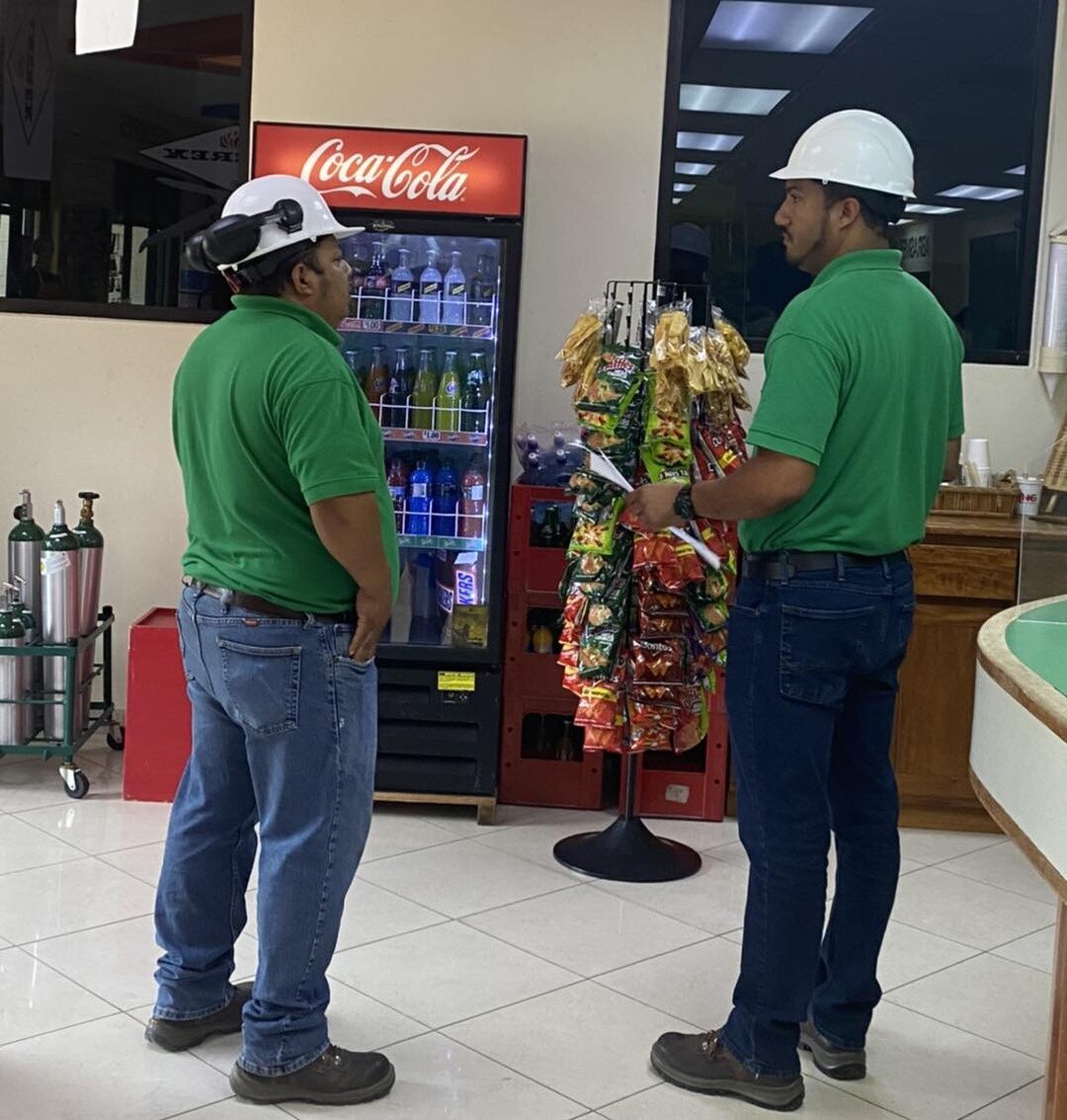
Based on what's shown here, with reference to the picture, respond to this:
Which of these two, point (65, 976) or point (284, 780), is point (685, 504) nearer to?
point (284, 780)

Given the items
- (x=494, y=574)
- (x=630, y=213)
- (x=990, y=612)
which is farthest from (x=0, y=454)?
(x=990, y=612)

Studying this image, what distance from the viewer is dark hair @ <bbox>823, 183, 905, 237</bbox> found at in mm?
2881

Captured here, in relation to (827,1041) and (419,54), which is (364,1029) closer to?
(827,1041)

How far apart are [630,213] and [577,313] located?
1.34 ft

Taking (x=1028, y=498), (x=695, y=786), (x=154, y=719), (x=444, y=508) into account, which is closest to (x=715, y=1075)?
(x=695, y=786)

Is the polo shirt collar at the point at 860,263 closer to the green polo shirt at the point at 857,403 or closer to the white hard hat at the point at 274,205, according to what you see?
the green polo shirt at the point at 857,403

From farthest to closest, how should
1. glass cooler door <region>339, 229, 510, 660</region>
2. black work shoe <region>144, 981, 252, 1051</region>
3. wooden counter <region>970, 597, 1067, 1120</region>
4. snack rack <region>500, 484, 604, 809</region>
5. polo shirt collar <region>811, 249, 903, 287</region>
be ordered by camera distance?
snack rack <region>500, 484, 604, 809</region> → glass cooler door <region>339, 229, 510, 660</region> → black work shoe <region>144, 981, 252, 1051</region> → polo shirt collar <region>811, 249, 903, 287</region> → wooden counter <region>970, 597, 1067, 1120</region>

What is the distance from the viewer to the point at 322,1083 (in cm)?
284

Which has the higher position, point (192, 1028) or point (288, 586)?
point (288, 586)

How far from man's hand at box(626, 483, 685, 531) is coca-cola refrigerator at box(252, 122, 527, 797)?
1614 millimetres

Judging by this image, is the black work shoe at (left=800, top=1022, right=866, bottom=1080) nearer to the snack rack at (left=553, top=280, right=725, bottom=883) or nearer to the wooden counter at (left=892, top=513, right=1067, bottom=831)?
the snack rack at (left=553, top=280, right=725, bottom=883)

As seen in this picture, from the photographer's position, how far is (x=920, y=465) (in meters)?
2.89

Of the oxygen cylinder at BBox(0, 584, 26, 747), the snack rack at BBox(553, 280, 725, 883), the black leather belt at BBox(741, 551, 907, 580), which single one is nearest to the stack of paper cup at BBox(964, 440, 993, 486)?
the snack rack at BBox(553, 280, 725, 883)

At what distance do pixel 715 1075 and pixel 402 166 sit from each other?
2.96 m
